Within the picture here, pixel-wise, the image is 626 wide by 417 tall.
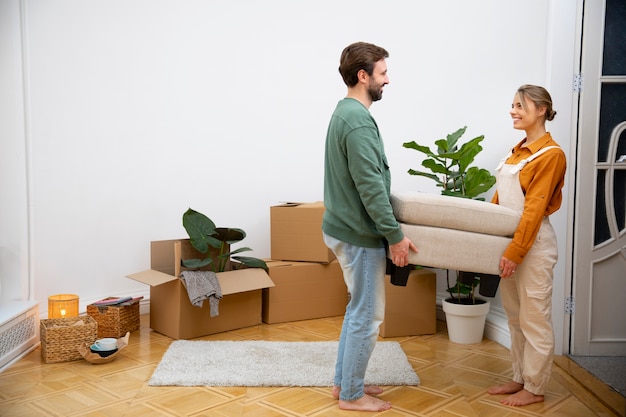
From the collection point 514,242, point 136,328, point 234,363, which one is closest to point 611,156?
point 514,242

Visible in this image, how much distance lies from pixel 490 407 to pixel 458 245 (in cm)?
71

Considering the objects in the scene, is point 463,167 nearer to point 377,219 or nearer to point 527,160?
point 527,160

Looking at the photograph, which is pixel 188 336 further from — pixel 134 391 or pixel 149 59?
pixel 149 59

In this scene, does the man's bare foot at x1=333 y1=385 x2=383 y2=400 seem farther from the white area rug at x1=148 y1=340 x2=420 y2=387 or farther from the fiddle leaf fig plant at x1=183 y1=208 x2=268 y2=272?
the fiddle leaf fig plant at x1=183 y1=208 x2=268 y2=272

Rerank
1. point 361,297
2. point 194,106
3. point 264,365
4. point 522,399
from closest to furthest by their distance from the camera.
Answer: point 361,297 < point 522,399 < point 264,365 < point 194,106

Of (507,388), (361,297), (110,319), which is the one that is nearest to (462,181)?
(507,388)

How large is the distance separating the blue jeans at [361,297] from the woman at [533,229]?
1.59ft

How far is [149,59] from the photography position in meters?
3.94

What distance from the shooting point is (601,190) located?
3070 mm

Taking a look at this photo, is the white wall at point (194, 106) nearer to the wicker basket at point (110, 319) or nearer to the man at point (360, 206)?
the wicker basket at point (110, 319)

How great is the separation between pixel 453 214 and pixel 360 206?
0.35 metres

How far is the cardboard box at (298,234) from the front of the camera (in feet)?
12.5

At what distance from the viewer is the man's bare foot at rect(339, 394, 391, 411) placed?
239cm

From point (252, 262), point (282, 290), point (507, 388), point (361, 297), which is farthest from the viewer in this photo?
point (282, 290)
